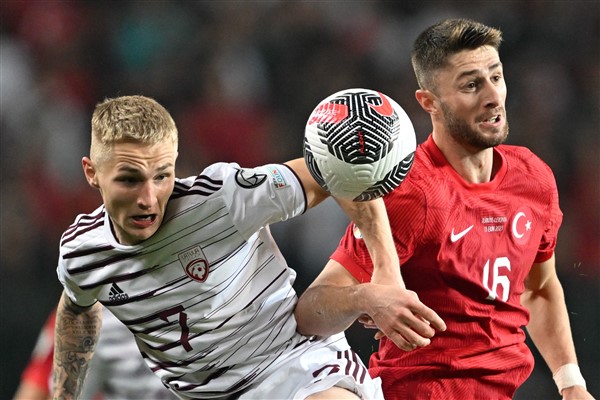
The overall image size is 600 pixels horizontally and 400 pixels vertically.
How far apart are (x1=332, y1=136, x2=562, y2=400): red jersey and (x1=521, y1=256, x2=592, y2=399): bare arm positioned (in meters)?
0.26

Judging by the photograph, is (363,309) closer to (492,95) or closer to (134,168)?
(134,168)

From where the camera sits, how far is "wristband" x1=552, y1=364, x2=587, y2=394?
156 inches

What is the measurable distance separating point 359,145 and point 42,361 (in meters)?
2.87

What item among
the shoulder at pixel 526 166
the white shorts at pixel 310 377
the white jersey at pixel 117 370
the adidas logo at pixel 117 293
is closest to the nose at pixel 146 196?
the adidas logo at pixel 117 293

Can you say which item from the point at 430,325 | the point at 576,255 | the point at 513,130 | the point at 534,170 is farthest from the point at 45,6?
the point at 430,325

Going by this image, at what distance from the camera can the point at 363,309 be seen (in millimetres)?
2881

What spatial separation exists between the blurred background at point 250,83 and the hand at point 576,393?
2.20 m

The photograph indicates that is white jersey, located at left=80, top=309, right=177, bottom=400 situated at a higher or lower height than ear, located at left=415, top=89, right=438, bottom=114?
lower

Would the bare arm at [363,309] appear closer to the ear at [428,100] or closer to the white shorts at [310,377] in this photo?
the white shorts at [310,377]

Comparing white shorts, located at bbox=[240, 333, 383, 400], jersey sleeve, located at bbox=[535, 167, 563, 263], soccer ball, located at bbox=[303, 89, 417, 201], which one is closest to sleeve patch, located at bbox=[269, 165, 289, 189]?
soccer ball, located at bbox=[303, 89, 417, 201]

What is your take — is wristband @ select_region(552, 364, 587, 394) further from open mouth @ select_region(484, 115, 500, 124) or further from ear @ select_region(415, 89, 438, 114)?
ear @ select_region(415, 89, 438, 114)

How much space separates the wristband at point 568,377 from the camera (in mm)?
3967

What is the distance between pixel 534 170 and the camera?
12.8 feet

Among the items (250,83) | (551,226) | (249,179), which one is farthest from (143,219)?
(250,83)
